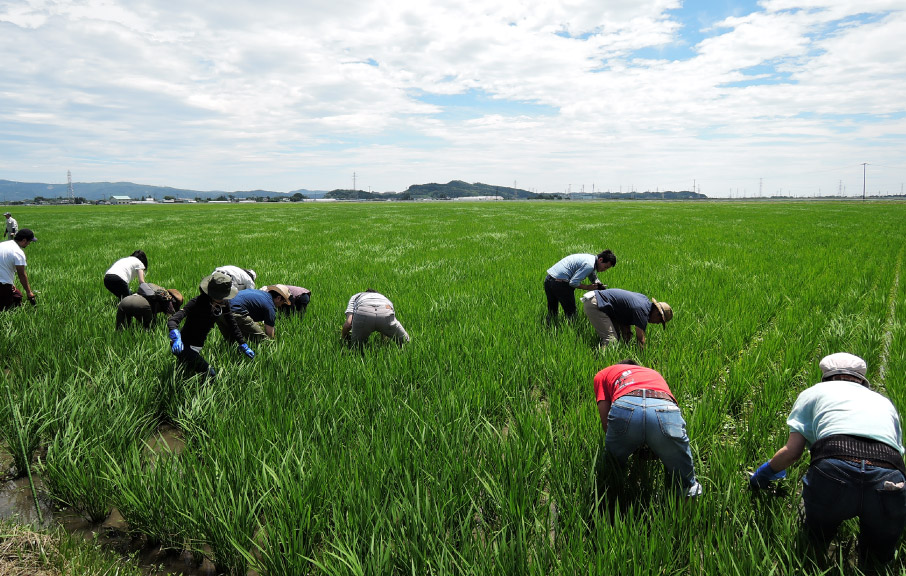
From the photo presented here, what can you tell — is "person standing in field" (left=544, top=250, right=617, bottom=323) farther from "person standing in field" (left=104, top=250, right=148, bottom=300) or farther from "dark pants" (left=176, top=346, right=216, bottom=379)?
"person standing in field" (left=104, top=250, right=148, bottom=300)

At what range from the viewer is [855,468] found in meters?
1.80

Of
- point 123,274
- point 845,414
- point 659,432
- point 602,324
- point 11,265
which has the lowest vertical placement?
point 659,432

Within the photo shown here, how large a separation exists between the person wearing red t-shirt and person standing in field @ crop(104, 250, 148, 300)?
611 cm

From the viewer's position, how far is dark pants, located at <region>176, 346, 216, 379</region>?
3730mm

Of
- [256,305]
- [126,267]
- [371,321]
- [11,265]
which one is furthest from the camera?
[126,267]

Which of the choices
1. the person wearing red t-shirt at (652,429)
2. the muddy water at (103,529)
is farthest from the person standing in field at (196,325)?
the person wearing red t-shirt at (652,429)

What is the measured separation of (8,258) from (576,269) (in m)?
7.59

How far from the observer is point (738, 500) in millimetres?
2297

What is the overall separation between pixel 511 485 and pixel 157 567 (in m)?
1.83

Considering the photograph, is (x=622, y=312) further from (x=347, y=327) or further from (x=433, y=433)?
(x=347, y=327)

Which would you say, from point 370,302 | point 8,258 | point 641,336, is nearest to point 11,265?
point 8,258

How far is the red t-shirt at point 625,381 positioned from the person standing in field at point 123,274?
5.93 meters

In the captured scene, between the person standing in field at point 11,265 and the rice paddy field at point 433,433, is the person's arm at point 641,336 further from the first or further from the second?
the person standing in field at point 11,265

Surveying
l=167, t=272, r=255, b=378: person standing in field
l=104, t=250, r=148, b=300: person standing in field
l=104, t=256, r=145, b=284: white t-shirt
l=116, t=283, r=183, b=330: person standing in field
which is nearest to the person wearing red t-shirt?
l=167, t=272, r=255, b=378: person standing in field
